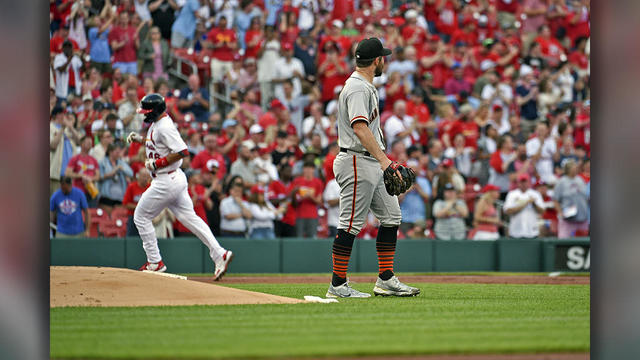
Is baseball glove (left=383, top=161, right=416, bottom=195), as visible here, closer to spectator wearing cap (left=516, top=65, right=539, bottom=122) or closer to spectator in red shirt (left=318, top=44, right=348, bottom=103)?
spectator in red shirt (left=318, top=44, right=348, bottom=103)

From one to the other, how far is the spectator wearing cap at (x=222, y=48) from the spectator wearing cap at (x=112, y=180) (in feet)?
10.2

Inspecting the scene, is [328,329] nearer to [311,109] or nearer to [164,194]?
[164,194]

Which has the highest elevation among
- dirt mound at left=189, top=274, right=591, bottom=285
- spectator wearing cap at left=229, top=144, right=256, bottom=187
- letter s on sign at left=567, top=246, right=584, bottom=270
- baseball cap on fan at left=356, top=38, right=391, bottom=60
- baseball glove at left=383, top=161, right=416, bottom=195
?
baseball cap on fan at left=356, top=38, right=391, bottom=60

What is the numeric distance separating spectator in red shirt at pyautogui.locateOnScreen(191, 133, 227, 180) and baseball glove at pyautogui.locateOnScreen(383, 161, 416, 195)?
6.38m

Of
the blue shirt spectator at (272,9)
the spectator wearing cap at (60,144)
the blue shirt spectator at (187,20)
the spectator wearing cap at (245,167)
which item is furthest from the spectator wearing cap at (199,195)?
the blue shirt spectator at (272,9)

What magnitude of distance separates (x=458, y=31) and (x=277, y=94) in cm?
422

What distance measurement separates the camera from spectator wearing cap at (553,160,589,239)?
14.3m

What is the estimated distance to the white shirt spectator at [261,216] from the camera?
13320 mm

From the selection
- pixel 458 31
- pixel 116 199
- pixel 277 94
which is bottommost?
pixel 116 199

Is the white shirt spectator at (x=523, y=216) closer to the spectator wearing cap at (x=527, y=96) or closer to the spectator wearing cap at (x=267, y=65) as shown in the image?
the spectator wearing cap at (x=527, y=96)

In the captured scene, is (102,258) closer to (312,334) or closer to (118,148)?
(118,148)

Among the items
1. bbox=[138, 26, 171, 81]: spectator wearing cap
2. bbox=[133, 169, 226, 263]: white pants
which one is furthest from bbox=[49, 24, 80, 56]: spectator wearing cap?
bbox=[133, 169, 226, 263]: white pants

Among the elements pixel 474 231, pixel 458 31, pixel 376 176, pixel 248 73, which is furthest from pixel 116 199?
pixel 458 31
